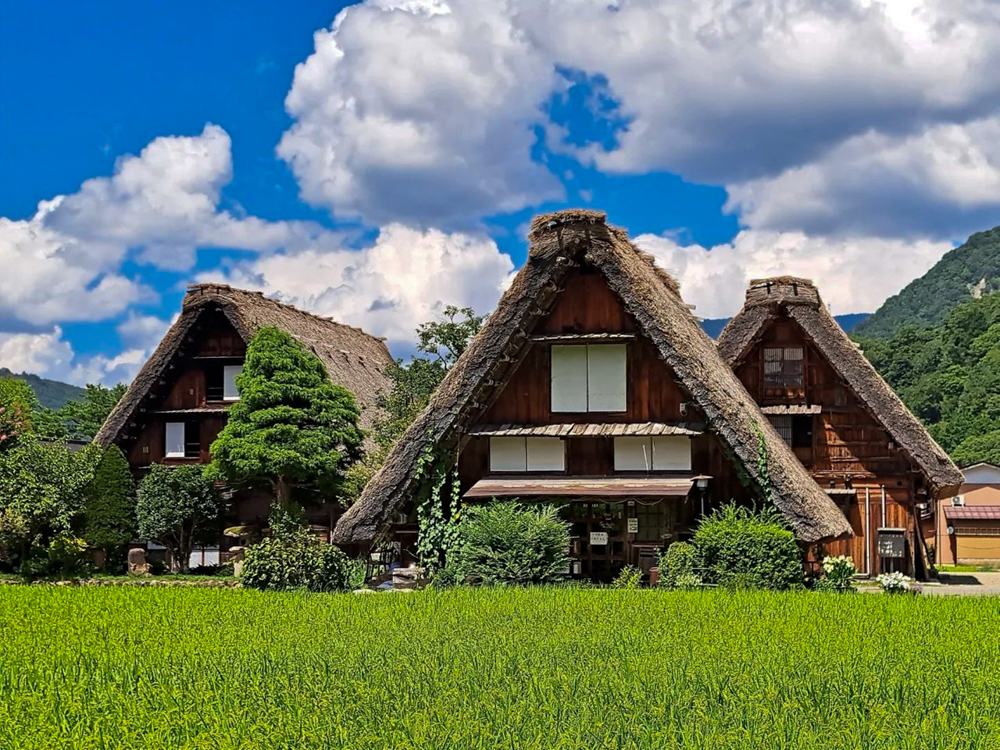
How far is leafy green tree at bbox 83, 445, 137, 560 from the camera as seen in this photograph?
25.0 meters

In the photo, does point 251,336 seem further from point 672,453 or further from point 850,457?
point 850,457

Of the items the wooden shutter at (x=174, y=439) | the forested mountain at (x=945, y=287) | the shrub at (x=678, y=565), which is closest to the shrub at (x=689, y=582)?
the shrub at (x=678, y=565)

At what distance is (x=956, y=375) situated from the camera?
165ft

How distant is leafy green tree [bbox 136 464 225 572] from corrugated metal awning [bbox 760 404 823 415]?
1278cm

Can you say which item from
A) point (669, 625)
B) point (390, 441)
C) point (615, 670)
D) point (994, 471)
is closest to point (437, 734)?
point (615, 670)

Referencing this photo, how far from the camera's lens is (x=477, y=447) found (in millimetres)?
19016

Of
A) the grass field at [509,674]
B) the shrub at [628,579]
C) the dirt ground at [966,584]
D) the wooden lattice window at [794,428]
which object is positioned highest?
the wooden lattice window at [794,428]

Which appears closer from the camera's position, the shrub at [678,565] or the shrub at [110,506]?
the shrub at [678,565]

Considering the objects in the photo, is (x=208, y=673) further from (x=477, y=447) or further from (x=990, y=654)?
(x=477, y=447)

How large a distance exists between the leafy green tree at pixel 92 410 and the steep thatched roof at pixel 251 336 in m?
12.7

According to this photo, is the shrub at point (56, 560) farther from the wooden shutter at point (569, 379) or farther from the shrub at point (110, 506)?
the wooden shutter at point (569, 379)

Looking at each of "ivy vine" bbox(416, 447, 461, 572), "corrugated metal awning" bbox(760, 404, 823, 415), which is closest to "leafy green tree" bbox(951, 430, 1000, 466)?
"corrugated metal awning" bbox(760, 404, 823, 415)

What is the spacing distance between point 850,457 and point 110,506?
1641 centimetres

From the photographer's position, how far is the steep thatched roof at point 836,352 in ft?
73.2
